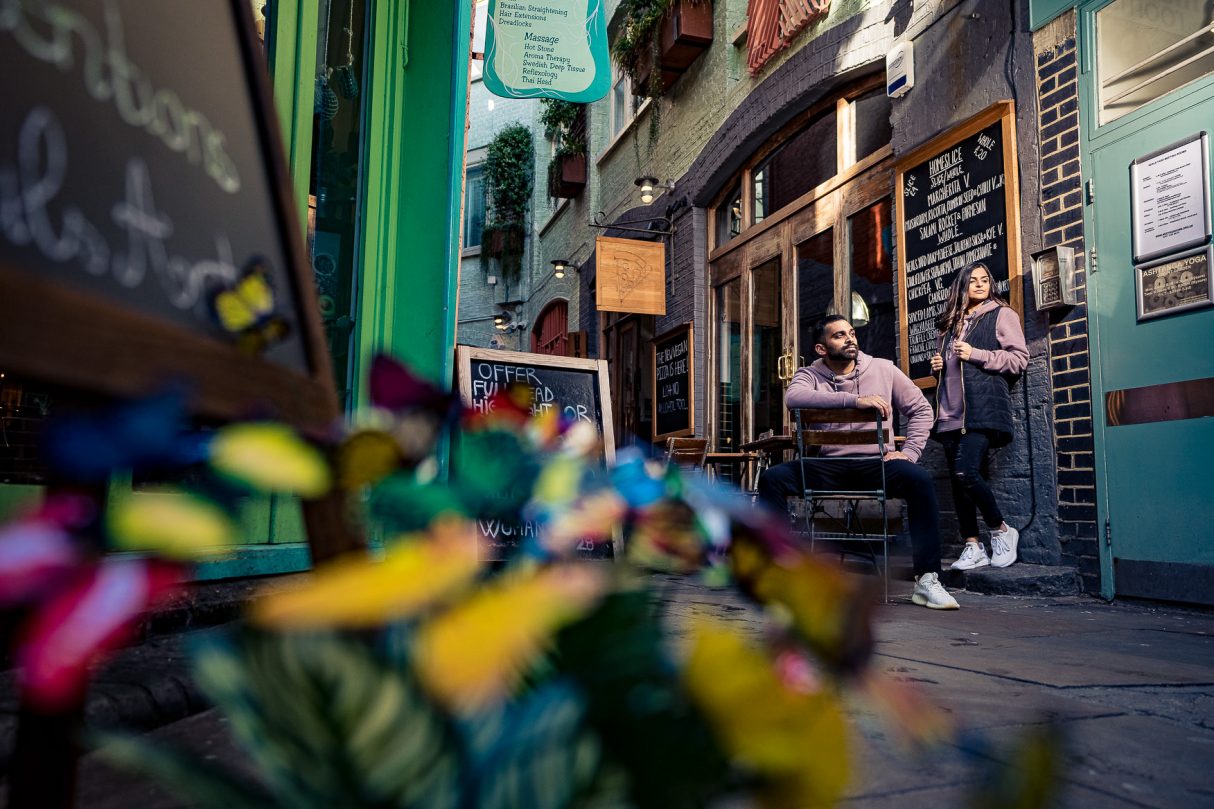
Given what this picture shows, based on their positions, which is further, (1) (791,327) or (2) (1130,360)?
(1) (791,327)

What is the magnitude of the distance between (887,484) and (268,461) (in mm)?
3897

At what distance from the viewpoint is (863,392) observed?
4457mm

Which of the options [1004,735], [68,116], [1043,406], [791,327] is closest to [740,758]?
[68,116]

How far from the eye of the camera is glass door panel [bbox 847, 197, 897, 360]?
646 centimetres

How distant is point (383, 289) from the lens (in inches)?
129

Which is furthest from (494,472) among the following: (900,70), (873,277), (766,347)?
(766,347)

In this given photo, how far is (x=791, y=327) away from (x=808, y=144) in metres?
Answer: 1.53

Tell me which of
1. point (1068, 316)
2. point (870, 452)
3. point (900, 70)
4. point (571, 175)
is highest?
point (571, 175)

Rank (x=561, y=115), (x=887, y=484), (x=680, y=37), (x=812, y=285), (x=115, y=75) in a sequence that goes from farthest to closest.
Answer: (x=561, y=115)
(x=680, y=37)
(x=812, y=285)
(x=887, y=484)
(x=115, y=75)

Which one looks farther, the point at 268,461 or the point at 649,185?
the point at 649,185

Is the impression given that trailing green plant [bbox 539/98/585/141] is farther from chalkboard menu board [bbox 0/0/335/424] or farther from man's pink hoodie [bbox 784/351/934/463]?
chalkboard menu board [bbox 0/0/335/424]

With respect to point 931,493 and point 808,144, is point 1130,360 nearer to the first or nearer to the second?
point 931,493

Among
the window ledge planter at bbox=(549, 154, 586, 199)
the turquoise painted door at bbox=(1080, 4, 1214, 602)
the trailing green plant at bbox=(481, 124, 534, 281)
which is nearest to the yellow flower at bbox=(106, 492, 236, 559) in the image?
the turquoise painted door at bbox=(1080, 4, 1214, 602)

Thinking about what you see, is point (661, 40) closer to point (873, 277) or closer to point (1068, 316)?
point (873, 277)
